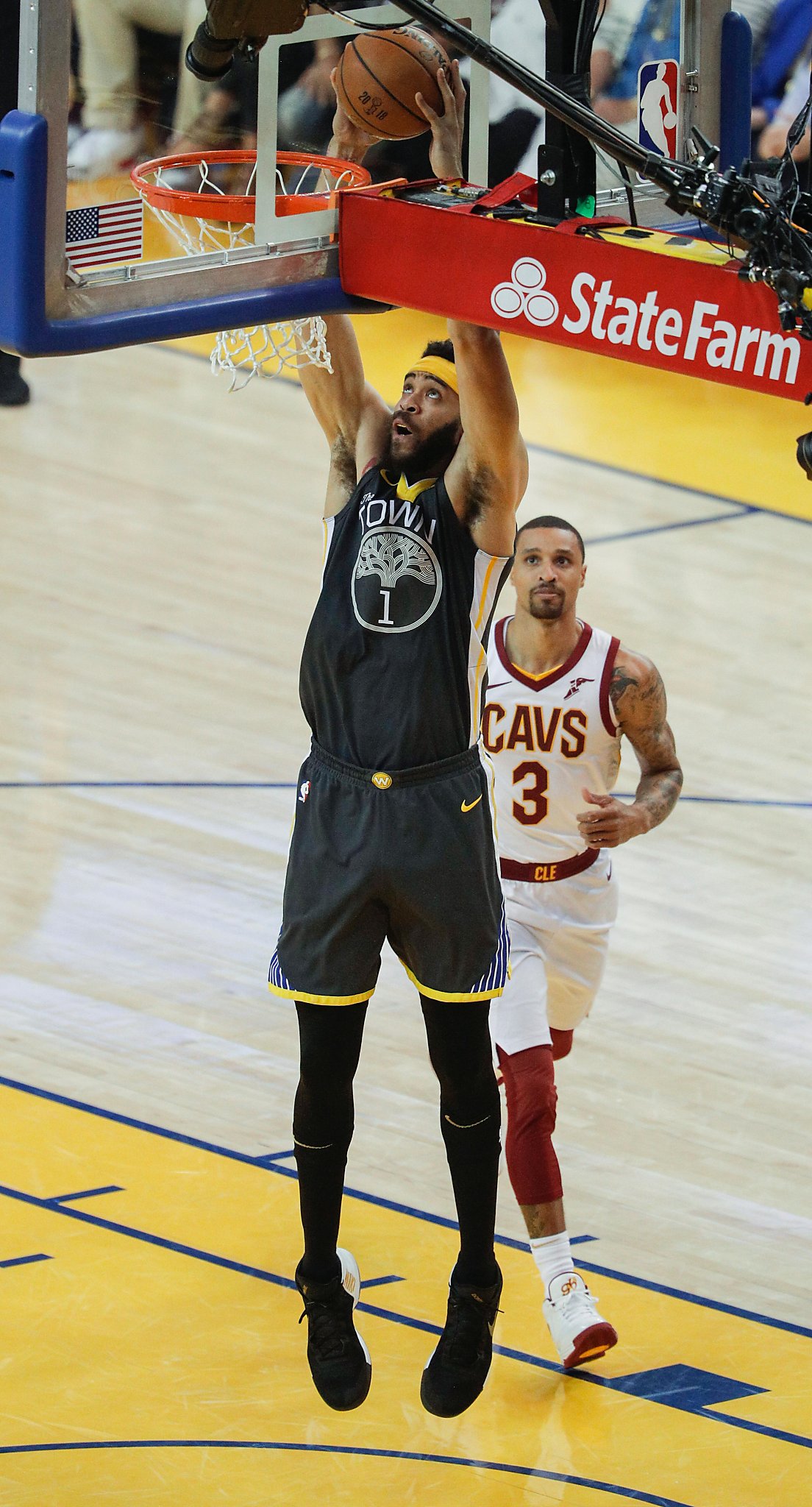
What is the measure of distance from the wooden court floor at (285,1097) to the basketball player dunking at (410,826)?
0.57m

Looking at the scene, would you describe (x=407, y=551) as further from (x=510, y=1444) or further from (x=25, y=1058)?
(x=25, y=1058)

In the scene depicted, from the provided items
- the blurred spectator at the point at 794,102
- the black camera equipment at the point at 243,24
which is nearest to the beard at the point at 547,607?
the black camera equipment at the point at 243,24

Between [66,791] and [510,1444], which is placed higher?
[510,1444]

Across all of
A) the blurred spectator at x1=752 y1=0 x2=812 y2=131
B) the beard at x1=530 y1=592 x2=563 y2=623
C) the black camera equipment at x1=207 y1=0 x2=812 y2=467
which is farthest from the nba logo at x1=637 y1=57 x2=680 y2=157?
the blurred spectator at x1=752 y1=0 x2=812 y2=131

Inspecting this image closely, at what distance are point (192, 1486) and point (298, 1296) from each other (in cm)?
100

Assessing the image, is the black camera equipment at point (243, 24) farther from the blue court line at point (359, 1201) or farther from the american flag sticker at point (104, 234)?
the blue court line at point (359, 1201)

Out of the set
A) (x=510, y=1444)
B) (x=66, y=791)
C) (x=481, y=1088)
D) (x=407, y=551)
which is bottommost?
(x=66, y=791)

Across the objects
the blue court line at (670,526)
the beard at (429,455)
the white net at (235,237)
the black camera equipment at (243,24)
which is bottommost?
the blue court line at (670,526)

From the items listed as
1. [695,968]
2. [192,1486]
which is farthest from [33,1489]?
[695,968]

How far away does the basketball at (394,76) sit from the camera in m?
5.12

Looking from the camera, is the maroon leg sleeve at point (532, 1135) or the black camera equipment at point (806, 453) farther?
the maroon leg sleeve at point (532, 1135)

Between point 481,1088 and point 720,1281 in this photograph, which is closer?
point 481,1088

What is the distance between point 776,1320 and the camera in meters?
6.20

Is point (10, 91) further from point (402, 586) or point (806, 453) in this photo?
point (806, 453)
